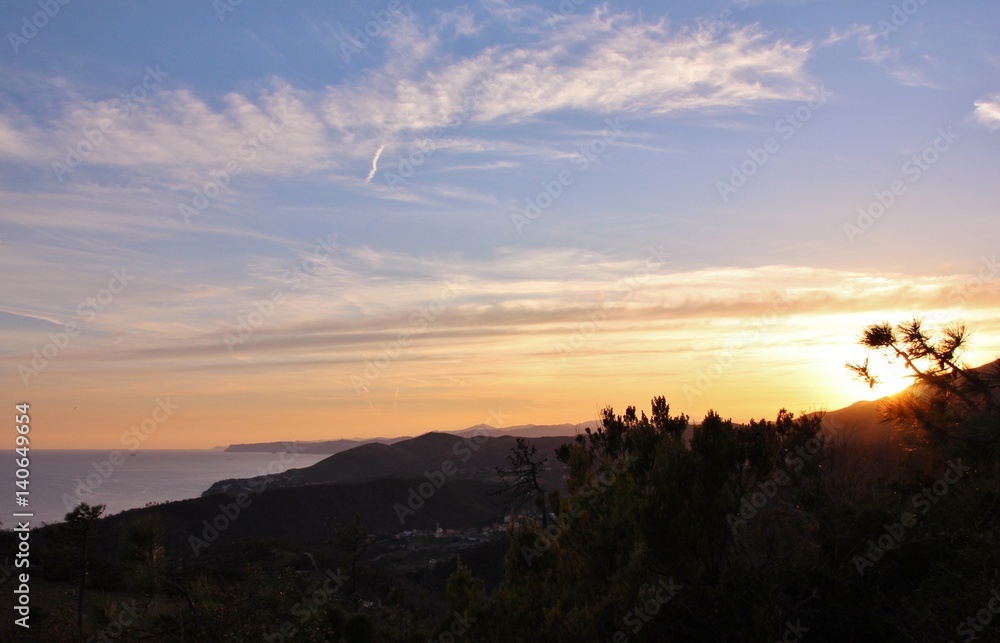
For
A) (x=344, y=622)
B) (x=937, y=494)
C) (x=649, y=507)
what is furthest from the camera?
(x=344, y=622)

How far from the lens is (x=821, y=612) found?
930 cm

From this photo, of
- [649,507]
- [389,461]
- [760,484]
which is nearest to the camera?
[649,507]

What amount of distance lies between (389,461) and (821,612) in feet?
Result: 441

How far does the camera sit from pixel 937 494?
512 inches

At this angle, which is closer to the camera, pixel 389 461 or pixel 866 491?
pixel 866 491

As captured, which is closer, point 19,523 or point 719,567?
point 719,567

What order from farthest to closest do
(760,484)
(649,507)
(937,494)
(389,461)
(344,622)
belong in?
(389,461)
(344,622)
(937,494)
(760,484)
(649,507)

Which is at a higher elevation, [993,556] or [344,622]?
[993,556]

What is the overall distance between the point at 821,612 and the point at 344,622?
1064 centimetres

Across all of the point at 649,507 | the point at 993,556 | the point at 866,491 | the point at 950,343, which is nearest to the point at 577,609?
the point at 649,507

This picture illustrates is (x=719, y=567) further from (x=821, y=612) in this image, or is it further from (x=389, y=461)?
(x=389, y=461)

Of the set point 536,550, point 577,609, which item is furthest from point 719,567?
point 536,550

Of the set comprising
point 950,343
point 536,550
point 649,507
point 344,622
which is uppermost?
point 950,343

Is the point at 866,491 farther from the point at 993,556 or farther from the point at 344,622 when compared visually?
the point at 344,622
